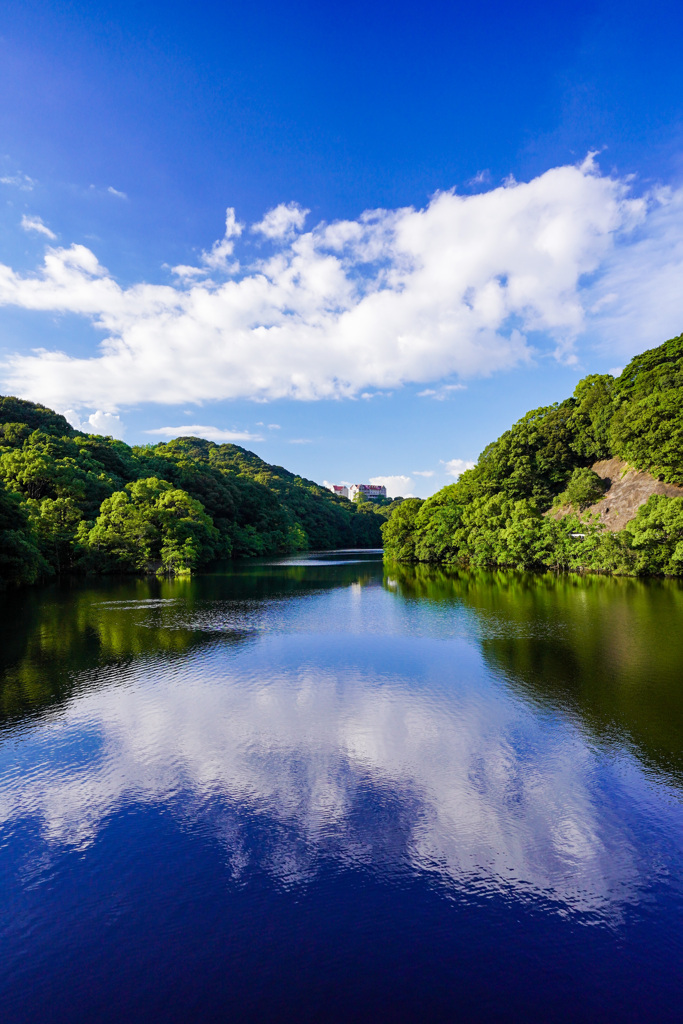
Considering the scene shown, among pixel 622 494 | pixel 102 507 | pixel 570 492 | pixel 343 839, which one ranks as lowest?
pixel 343 839

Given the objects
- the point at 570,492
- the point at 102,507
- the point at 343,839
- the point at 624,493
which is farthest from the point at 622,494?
the point at 102,507

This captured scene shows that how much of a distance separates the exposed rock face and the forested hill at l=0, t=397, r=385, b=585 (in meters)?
41.9

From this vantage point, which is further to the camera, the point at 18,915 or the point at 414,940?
the point at 18,915

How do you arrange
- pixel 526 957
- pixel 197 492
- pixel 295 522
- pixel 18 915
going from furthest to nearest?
1. pixel 295 522
2. pixel 197 492
3. pixel 18 915
4. pixel 526 957

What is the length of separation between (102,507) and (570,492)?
162 feet

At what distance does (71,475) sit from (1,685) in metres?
43.9

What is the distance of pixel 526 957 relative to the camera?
550 centimetres

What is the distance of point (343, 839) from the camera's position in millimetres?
7516

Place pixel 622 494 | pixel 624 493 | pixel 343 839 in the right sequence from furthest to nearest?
pixel 622 494
pixel 624 493
pixel 343 839

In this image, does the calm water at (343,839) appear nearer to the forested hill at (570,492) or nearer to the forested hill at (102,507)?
the forested hill at (570,492)

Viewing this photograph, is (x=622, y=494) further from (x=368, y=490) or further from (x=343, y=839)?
(x=368, y=490)

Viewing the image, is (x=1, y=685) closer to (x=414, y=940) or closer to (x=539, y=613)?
(x=414, y=940)

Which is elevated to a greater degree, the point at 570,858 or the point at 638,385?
the point at 638,385

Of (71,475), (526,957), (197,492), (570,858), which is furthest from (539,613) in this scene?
(197,492)
